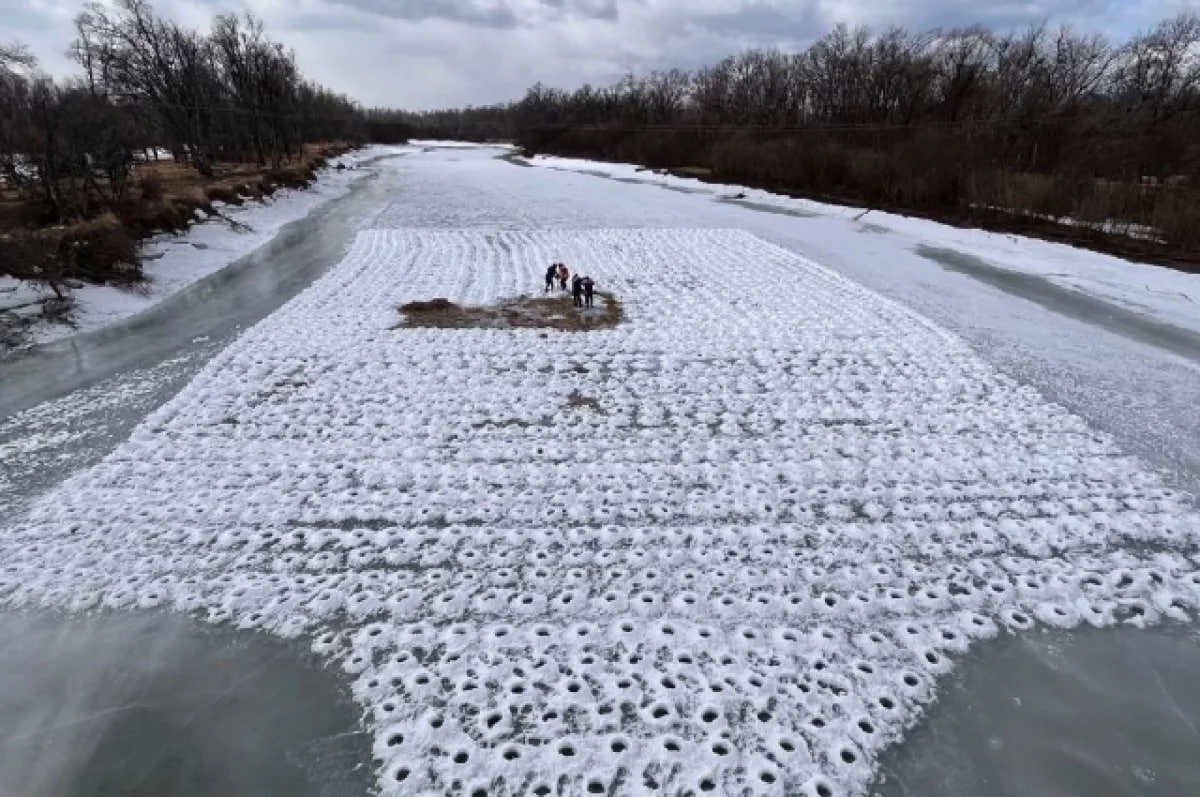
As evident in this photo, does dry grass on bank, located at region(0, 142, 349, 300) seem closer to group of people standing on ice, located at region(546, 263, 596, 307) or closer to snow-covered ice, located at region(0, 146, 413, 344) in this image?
snow-covered ice, located at region(0, 146, 413, 344)

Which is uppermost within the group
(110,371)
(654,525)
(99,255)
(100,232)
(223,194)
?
(223,194)

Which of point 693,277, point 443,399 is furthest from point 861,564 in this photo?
point 693,277

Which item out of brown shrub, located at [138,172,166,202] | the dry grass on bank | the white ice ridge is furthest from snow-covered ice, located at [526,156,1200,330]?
brown shrub, located at [138,172,166,202]

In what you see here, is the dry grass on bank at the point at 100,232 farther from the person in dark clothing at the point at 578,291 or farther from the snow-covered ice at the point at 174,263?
the person in dark clothing at the point at 578,291

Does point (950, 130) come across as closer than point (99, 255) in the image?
No

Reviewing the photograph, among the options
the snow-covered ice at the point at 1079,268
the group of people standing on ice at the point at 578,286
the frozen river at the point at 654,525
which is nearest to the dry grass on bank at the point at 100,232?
the frozen river at the point at 654,525

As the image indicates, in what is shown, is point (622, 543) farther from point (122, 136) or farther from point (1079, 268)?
point (122, 136)

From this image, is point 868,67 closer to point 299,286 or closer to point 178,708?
point 299,286

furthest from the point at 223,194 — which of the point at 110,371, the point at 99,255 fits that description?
the point at 110,371
